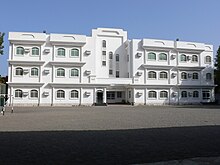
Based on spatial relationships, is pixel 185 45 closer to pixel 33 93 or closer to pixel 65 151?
pixel 33 93

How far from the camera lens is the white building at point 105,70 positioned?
41906 mm

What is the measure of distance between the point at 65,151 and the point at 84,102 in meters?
36.9

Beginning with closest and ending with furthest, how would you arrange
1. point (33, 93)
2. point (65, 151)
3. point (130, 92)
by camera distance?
point (65, 151)
point (33, 93)
point (130, 92)

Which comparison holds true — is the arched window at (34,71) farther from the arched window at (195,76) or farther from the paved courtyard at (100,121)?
the arched window at (195,76)

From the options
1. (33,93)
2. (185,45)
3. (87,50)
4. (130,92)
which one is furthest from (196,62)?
(33,93)

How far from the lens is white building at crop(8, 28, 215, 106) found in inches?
1650

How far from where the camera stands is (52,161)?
5.81 m

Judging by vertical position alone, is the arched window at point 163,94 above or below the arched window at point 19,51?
below

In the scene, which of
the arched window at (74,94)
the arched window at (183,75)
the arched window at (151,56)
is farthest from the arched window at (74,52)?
the arched window at (183,75)

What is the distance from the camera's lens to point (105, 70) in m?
47.8

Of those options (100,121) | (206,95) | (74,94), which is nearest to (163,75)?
(206,95)

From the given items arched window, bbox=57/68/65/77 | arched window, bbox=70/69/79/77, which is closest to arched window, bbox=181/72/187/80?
arched window, bbox=70/69/79/77

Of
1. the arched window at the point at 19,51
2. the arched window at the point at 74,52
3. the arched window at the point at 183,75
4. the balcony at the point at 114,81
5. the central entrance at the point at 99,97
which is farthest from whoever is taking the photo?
the arched window at the point at 183,75

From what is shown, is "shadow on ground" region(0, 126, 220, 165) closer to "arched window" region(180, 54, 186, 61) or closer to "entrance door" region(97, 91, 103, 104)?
"entrance door" region(97, 91, 103, 104)
